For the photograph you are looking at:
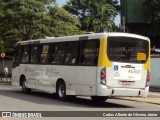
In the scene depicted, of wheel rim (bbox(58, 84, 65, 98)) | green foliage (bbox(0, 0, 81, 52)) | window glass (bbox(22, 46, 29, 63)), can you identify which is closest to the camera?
wheel rim (bbox(58, 84, 65, 98))

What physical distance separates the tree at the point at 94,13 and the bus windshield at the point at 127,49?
48414 mm

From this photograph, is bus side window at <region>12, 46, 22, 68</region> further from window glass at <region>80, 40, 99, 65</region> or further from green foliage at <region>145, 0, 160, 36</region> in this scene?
green foliage at <region>145, 0, 160, 36</region>

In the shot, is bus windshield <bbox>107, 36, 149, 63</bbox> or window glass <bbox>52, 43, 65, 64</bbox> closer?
bus windshield <bbox>107, 36, 149, 63</bbox>

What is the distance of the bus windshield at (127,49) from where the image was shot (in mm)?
18594

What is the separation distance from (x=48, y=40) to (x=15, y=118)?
962cm

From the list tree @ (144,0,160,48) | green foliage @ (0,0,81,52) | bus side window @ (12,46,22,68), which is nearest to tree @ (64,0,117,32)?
tree @ (144,0,160,48)

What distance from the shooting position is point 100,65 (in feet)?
60.0

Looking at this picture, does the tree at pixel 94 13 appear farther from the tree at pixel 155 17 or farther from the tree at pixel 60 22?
the tree at pixel 60 22

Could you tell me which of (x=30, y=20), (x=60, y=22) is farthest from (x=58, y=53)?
(x=60, y=22)

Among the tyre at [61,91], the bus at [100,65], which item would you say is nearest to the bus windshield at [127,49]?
the bus at [100,65]

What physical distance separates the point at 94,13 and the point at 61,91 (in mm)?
51409

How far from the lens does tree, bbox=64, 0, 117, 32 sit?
225 ft

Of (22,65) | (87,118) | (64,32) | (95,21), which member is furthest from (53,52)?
(95,21)

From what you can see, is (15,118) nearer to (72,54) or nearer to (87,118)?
(87,118)
